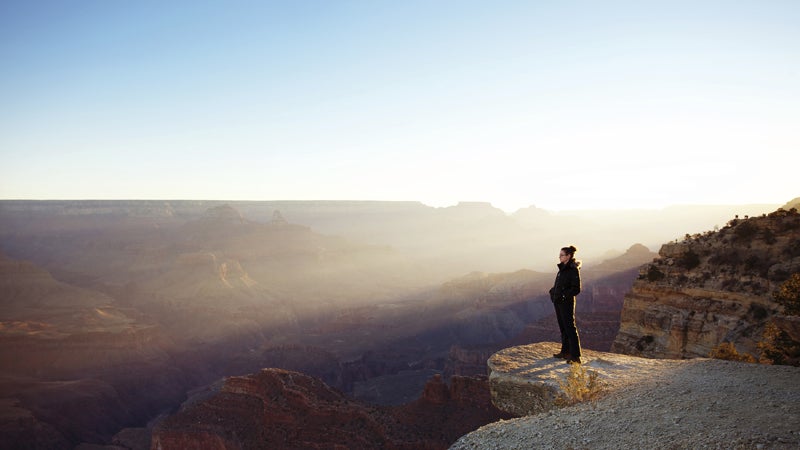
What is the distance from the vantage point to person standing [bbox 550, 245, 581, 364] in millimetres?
7770

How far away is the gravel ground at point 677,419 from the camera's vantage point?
4566mm

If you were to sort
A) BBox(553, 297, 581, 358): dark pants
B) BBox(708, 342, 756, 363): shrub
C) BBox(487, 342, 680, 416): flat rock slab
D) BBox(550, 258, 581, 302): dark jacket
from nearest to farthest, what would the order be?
1. BBox(487, 342, 680, 416): flat rock slab
2. BBox(550, 258, 581, 302): dark jacket
3. BBox(553, 297, 581, 358): dark pants
4. BBox(708, 342, 756, 363): shrub

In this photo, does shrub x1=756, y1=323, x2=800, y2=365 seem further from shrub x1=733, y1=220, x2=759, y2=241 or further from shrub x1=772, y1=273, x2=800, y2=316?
shrub x1=733, y1=220, x2=759, y2=241

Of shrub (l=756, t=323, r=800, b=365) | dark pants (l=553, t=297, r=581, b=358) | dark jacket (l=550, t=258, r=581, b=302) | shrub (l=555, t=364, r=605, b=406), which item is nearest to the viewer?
shrub (l=555, t=364, r=605, b=406)

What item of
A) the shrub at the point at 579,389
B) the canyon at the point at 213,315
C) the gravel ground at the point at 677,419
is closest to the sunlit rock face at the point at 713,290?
the gravel ground at the point at 677,419

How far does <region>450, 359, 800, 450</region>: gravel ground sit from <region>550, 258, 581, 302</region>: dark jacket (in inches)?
66.7

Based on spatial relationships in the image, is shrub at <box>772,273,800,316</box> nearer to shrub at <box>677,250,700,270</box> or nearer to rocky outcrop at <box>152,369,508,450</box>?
shrub at <box>677,250,700,270</box>

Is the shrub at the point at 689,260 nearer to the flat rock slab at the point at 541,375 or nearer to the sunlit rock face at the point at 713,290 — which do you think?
the sunlit rock face at the point at 713,290

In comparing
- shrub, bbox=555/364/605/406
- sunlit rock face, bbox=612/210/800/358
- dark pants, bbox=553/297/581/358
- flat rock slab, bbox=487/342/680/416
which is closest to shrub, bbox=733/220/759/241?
sunlit rock face, bbox=612/210/800/358

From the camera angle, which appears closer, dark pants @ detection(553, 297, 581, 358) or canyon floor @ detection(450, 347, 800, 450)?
canyon floor @ detection(450, 347, 800, 450)

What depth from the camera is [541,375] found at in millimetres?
7211

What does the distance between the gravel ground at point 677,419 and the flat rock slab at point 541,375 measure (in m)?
0.45

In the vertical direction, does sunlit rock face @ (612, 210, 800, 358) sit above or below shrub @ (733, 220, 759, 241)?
below

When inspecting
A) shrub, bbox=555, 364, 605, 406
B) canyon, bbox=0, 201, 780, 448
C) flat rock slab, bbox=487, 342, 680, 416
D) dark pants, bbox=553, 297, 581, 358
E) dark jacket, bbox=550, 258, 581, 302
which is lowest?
canyon, bbox=0, 201, 780, 448
